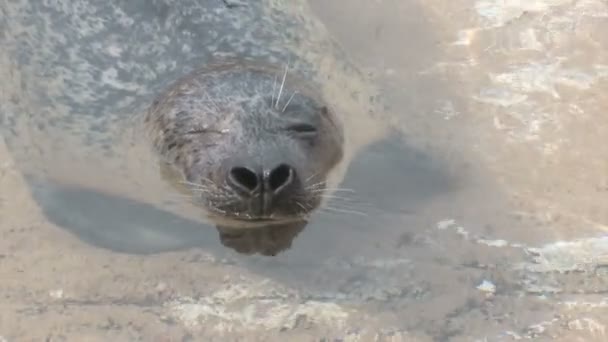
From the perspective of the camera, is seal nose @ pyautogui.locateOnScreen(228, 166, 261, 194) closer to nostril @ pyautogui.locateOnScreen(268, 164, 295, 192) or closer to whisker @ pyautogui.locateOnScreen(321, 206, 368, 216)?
nostril @ pyautogui.locateOnScreen(268, 164, 295, 192)

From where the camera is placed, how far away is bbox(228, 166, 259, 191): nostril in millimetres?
4145

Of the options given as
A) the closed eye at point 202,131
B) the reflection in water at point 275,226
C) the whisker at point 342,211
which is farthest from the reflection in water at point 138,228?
the closed eye at point 202,131

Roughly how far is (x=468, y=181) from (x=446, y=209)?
244 mm

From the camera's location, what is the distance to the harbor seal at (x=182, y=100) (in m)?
4.43

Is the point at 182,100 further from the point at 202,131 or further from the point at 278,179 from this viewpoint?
→ the point at 278,179

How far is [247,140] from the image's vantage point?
436 centimetres

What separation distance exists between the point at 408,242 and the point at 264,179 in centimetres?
62

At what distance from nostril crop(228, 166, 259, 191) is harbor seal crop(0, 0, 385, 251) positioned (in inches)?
1.5

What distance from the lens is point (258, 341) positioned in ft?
12.1

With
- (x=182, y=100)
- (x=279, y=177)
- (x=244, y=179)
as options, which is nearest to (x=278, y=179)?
(x=279, y=177)

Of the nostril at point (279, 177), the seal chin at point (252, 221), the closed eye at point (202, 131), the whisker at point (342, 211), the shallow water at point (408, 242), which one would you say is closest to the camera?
the shallow water at point (408, 242)

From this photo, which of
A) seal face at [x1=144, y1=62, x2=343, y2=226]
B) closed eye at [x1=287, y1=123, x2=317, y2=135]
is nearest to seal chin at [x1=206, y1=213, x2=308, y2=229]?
seal face at [x1=144, y1=62, x2=343, y2=226]

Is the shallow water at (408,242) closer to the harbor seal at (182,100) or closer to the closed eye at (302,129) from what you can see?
the harbor seal at (182,100)

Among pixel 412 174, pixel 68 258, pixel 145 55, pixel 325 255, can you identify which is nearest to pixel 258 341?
pixel 325 255
